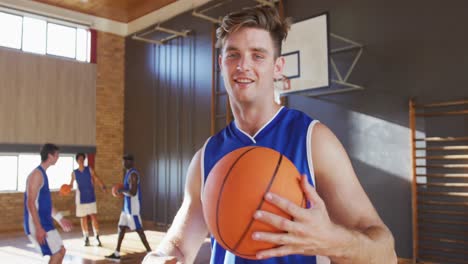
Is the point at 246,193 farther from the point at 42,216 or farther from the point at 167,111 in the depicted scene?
the point at 167,111

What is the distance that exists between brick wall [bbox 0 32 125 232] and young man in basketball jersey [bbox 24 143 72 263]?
19.7 feet

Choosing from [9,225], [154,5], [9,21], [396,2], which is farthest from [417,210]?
[9,21]

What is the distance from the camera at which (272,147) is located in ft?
4.32

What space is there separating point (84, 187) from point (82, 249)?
3.91 ft

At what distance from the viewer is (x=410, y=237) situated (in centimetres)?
525

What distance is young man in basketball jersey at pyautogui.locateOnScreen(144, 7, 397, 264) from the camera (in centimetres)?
107

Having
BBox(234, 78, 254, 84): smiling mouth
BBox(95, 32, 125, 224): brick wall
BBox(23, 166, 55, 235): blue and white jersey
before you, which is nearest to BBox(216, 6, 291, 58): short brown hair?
BBox(234, 78, 254, 84): smiling mouth

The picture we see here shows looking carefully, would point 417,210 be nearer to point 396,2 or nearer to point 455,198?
point 455,198

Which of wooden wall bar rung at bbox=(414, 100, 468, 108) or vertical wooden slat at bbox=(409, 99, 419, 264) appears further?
vertical wooden slat at bbox=(409, 99, 419, 264)

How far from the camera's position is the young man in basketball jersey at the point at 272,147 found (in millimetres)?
1073

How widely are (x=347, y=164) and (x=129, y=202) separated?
4853 millimetres

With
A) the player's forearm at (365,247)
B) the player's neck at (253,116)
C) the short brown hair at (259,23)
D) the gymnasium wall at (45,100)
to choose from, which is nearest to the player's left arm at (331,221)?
the player's forearm at (365,247)

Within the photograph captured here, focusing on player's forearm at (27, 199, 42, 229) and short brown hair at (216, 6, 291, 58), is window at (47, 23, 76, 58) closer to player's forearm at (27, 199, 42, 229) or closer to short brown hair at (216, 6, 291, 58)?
player's forearm at (27, 199, 42, 229)

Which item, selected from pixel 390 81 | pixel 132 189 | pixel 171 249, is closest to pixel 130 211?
pixel 132 189
